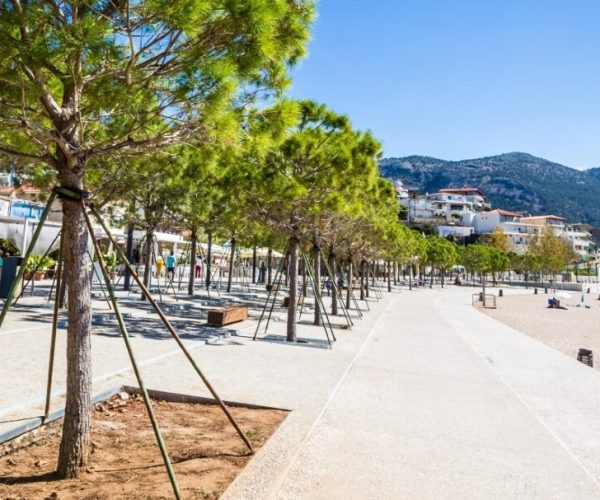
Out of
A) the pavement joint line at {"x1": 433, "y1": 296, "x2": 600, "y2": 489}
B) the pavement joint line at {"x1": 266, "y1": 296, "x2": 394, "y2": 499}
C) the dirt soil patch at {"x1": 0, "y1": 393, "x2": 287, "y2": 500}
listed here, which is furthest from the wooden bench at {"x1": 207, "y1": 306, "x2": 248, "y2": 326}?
the dirt soil patch at {"x1": 0, "y1": 393, "x2": 287, "y2": 500}

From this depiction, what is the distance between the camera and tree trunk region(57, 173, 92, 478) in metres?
3.84

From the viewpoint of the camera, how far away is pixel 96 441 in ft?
14.5

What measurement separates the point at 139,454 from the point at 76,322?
1344mm

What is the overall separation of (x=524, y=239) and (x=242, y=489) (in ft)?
432

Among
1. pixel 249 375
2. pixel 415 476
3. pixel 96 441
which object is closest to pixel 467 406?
pixel 415 476

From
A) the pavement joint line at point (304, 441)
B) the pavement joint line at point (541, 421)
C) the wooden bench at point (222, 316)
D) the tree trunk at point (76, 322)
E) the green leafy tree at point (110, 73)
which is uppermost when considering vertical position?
the green leafy tree at point (110, 73)

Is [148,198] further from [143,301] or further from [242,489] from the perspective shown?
[242,489]

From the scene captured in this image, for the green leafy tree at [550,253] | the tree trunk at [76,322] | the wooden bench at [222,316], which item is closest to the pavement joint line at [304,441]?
the tree trunk at [76,322]

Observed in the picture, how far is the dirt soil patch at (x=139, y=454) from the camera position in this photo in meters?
3.51

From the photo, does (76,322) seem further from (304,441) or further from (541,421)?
(541,421)

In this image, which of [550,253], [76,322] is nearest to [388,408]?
[76,322]

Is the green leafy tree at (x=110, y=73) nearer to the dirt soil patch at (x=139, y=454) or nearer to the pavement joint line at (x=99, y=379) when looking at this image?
the dirt soil patch at (x=139, y=454)

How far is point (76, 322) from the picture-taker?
387cm

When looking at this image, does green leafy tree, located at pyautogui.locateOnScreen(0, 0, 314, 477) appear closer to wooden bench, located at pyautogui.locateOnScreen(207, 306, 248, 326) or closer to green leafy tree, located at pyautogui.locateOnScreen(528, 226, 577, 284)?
wooden bench, located at pyautogui.locateOnScreen(207, 306, 248, 326)
